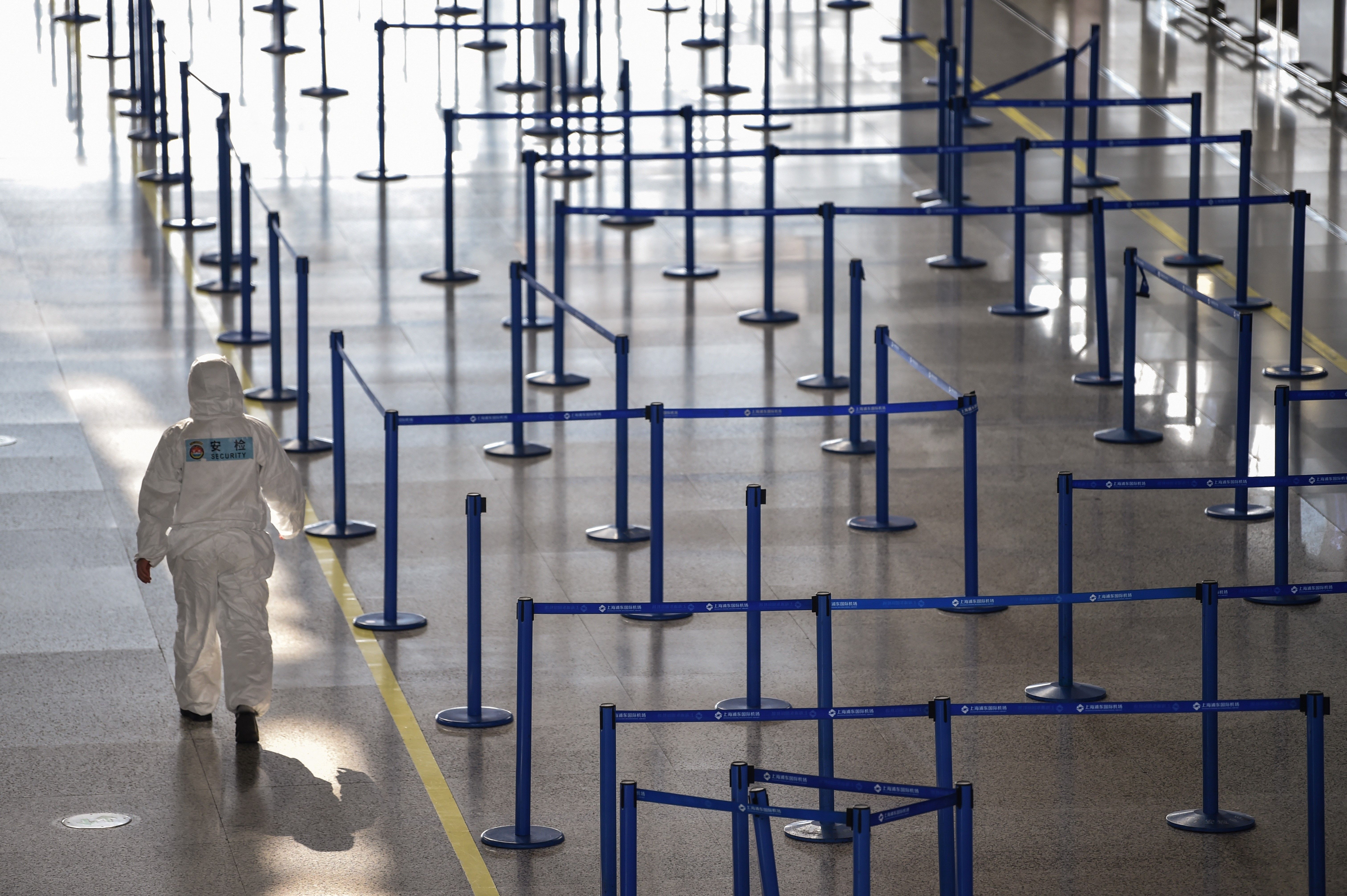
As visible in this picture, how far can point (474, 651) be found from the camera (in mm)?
9156

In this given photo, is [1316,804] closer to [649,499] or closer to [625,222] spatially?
[649,499]

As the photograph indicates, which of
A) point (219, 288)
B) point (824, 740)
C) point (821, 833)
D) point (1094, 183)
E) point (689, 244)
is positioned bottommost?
point (821, 833)

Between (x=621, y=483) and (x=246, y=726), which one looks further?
(x=621, y=483)

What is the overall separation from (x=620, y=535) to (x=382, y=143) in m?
8.47

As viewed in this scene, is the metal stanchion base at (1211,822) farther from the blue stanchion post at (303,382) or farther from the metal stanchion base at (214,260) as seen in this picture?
the metal stanchion base at (214,260)

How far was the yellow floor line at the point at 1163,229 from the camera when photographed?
14.8m

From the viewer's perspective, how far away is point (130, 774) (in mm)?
8820

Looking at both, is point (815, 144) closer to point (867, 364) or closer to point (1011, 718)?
point (867, 364)

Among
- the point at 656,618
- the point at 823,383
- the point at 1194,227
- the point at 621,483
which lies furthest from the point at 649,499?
the point at 1194,227

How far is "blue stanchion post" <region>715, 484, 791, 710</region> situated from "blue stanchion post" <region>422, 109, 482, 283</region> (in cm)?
718

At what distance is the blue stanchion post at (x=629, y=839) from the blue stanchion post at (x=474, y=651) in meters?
2.33

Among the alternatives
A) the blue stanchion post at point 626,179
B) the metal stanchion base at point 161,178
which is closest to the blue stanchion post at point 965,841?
the blue stanchion post at point 626,179

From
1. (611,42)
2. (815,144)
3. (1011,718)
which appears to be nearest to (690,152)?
(815,144)

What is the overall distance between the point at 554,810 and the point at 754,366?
6.45 metres
